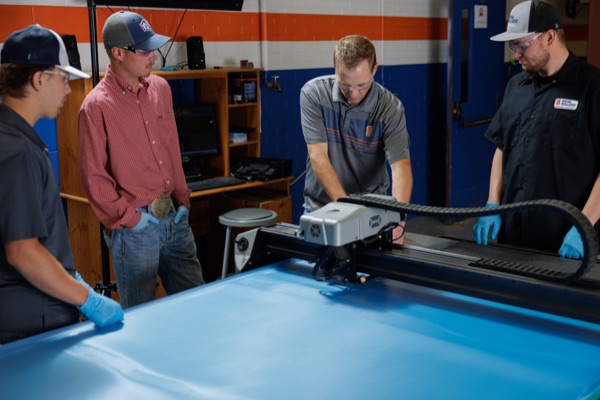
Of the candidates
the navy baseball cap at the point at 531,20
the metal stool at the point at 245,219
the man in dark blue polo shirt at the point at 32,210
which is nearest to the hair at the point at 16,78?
the man in dark blue polo shirt at the point at 32,210

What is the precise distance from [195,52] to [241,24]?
0.66 meters

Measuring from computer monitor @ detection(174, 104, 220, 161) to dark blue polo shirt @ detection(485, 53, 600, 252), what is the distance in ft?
7.43

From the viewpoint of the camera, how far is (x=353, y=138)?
10.3ft

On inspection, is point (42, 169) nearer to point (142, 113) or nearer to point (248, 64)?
point (142, 113)

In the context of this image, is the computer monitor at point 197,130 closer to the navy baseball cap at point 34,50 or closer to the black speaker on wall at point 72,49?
the black speaker on wall at point 72,49

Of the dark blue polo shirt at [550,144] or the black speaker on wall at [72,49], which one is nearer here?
the dark blue polo shirt at [550,144]

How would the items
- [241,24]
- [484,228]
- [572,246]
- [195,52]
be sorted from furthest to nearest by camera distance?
[241,24] < [195,52] < [484,228] < [572,246]

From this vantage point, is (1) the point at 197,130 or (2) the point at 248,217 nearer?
(2) the point at 248,217

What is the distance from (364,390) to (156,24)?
3636 millimetres

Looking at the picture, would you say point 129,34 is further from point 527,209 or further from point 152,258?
point 527,209

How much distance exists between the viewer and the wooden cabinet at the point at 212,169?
427 cm

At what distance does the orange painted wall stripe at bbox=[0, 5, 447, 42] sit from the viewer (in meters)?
4.14

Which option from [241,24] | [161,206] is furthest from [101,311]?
[241,24]

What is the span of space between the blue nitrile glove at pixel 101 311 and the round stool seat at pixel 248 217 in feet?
7.91
